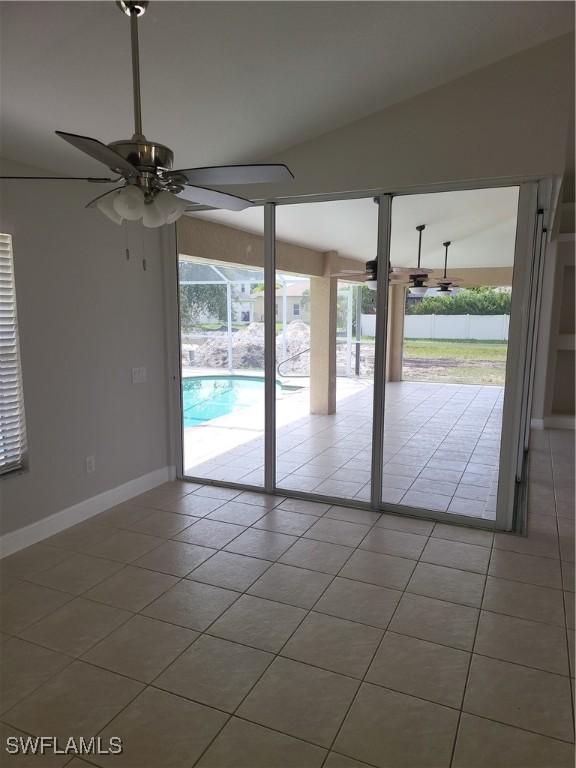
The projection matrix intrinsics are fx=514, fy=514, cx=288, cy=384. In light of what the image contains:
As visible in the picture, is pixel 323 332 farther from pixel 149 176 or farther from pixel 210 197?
pixel 149 176

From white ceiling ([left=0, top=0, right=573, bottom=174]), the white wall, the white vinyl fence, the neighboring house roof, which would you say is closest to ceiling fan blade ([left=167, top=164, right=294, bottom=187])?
white ceiling ([left=0, top=0, right=573, bottom=174])

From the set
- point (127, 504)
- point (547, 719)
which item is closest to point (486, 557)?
point (547, 719)

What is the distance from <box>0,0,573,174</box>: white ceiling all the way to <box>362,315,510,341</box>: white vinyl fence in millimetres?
1492

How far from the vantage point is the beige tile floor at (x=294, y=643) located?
6.11ft

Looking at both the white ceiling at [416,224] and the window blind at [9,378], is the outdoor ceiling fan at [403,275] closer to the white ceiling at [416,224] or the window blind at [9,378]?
the white ceiling at [416,224]

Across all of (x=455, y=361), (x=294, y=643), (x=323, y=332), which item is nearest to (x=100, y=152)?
(x=294, y=643)

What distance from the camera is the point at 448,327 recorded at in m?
3.93

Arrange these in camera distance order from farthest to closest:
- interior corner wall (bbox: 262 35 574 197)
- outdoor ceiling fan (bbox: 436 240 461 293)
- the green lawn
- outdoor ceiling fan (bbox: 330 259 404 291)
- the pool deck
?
the pool deck, outdoor ceiling fan (bbox: 436 240 461 293), outdoor ceiling fan (bbox: 330 259 404 291), the green lawn, interior corner wall (bbox: 262 35 574 197)

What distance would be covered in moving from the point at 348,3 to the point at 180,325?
275cm

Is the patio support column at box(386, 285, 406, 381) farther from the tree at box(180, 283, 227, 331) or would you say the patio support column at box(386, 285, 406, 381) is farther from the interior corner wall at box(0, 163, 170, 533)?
the interior corner wall at box(0, 163, 170, 533)

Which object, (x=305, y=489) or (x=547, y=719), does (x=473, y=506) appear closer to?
(x=305, y=489)

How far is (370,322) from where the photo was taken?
3.89 m

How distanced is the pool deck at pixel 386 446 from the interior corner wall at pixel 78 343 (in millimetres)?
818

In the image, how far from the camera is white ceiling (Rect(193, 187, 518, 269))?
351cm
